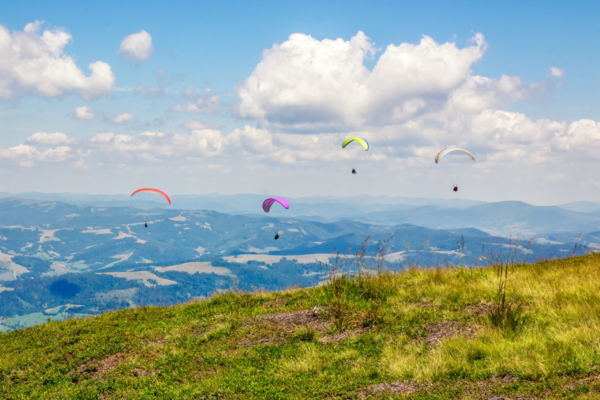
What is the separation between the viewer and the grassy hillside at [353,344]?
7.96m

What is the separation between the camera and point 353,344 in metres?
10.9

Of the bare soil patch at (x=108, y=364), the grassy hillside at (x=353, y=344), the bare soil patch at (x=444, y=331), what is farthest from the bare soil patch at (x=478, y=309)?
the bare soil patch at (x=108, y=364)

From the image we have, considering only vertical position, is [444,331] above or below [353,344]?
above

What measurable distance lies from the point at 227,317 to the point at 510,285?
1020 centimetres

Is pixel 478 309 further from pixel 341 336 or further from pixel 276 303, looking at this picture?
pixel 276 303

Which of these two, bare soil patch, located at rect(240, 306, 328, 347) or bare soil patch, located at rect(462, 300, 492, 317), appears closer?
bare soil patch, located at rect(462, 300, 492, 317)

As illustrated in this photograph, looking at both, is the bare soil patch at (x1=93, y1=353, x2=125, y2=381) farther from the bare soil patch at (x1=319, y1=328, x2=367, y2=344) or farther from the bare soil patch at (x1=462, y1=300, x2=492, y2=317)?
the bare soil patch at (x1=462, y1=300, x2=492, y2=317)

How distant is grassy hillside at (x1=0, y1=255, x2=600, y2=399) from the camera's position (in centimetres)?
796

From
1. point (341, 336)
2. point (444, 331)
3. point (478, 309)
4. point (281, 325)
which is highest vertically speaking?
point (478, 309)

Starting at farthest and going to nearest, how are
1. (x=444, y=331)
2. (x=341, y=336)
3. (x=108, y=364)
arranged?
(x=108, y=364), (x=341, y=336), (x=444, y=331)

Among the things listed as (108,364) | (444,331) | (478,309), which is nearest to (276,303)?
(108,364)

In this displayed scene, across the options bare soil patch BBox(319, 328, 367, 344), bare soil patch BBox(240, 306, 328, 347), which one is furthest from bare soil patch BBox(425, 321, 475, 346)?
bare soil patch BBox(240, 306, 328, 347)

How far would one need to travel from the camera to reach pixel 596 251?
741 inches

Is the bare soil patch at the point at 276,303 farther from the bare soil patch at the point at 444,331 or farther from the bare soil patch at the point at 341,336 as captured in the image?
the bare soil patch at the point at 444,331
